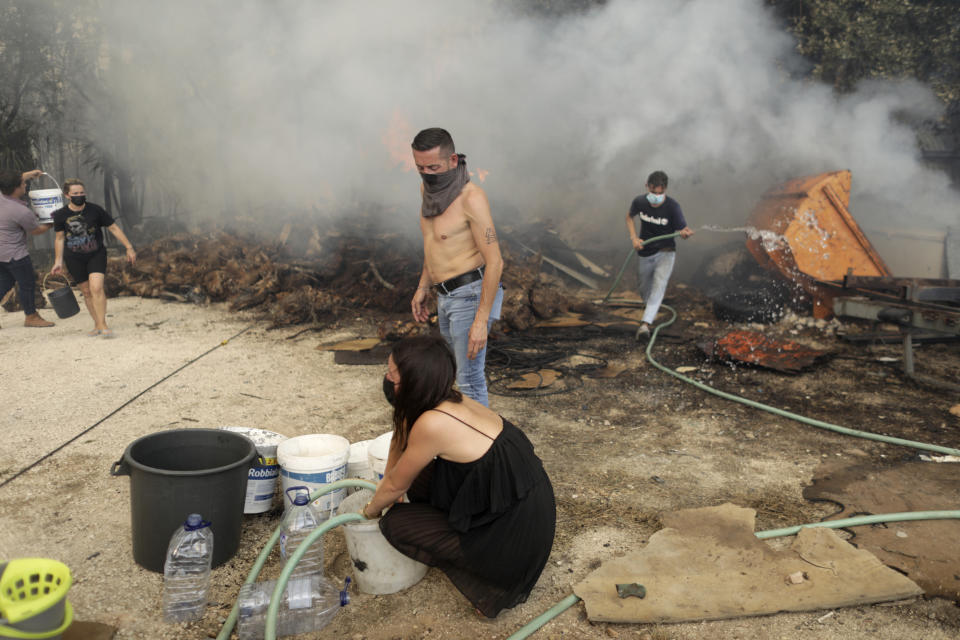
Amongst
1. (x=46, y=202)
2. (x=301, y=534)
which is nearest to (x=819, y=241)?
(x=301, y=534)

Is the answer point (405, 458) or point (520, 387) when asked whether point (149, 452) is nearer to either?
point (405, 458)

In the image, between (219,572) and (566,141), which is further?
(566,141)

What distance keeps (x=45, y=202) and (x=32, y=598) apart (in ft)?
21.7

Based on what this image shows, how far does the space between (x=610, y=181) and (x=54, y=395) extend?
36.1 ft

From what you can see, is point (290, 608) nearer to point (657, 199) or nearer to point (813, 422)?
point (813, 422)

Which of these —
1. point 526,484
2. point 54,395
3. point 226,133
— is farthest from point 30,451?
point 226,133

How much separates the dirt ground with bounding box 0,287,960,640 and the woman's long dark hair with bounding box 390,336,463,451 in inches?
38.2

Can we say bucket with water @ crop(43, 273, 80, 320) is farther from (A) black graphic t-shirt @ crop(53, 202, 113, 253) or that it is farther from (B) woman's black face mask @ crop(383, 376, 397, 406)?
(B) woman's black face mask @ crop(383, 376, 397, 406)

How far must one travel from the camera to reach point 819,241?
7988mm

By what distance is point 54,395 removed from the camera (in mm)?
5270

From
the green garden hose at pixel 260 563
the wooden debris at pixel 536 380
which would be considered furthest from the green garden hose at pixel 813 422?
the green garden hose at pixel 260 563

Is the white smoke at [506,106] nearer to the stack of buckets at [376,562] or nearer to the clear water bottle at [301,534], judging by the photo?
the clear water bottle at [301,534]

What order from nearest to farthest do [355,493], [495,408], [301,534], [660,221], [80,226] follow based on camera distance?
1. [301,534]
2. [355,493]
3. [495,408]
4. [80,226]
5. [660,221]

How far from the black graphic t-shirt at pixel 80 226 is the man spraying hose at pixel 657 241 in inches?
233
